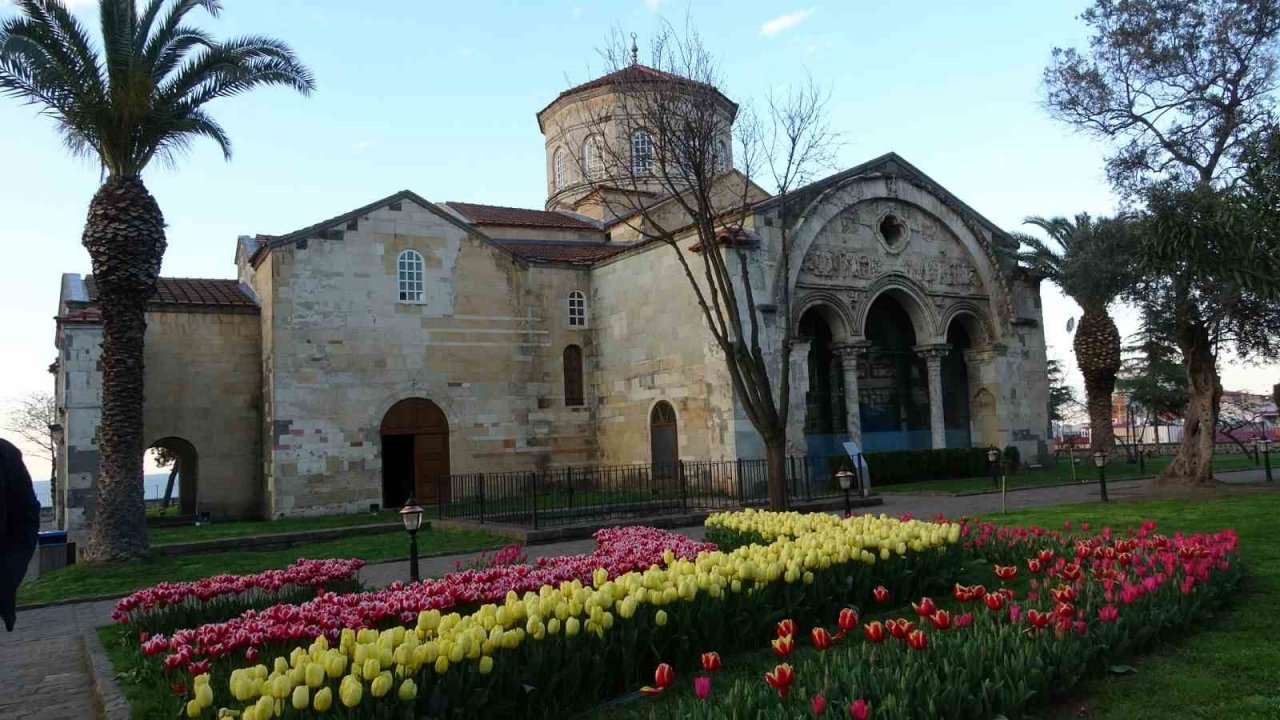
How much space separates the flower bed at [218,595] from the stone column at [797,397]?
46.8 ft

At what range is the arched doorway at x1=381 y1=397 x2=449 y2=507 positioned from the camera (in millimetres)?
22984

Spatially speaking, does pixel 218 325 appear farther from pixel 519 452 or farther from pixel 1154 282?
pixel 1154 282

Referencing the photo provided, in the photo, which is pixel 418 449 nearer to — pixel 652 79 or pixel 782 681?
pixel 652 79

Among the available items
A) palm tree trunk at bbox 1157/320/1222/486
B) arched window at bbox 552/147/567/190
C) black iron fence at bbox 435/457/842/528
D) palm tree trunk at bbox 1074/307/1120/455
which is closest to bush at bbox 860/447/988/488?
black iron fence at bbox 435/457/842/528

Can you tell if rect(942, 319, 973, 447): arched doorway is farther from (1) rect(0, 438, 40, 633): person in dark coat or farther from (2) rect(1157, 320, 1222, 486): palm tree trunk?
(1) rect(0, 438, 40, 633): person in dark coat

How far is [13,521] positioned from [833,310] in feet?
69.9

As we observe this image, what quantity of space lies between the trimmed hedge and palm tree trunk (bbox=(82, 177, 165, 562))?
57.0 feet

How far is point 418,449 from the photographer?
2319 cm

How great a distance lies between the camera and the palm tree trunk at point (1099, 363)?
98.8 feet

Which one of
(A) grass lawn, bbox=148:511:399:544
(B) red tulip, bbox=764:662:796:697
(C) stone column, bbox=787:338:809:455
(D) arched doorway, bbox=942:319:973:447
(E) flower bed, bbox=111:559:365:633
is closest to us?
(B) red tulip, bbox=764:662:796:697

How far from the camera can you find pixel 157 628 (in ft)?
26.3

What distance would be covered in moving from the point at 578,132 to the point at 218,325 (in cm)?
1485

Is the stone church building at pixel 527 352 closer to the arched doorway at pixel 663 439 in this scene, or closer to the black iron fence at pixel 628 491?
the arched doorway at pixel 663 439

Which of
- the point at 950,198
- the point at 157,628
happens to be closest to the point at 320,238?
the point at 157,628
